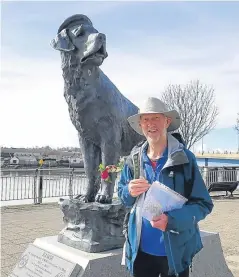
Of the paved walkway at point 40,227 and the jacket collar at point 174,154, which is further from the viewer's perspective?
the paved walkway at point 40,227

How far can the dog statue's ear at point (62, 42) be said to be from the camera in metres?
3.88

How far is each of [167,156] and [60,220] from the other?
6.92m

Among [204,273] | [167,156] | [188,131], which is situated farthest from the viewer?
[188,131]

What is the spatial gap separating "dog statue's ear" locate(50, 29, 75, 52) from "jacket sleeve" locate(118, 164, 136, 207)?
170 cm

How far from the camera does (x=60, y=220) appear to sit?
8992mm

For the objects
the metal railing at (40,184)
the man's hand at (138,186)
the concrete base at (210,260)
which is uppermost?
the man's hand at (138,186)

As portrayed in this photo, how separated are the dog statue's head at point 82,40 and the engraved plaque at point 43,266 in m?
2.05

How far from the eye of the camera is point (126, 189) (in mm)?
2605

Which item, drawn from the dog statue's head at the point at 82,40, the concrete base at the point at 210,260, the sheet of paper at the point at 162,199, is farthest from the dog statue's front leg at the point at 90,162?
the sheet of paper at the point at 162,199

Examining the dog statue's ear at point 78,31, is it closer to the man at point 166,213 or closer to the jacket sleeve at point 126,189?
the man at point 166,213

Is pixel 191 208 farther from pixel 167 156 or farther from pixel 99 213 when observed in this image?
pixel 99 213

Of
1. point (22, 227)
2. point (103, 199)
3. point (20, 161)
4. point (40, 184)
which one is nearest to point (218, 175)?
point (40, 184)

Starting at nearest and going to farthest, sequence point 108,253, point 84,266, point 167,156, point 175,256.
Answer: point 175,256, point 167,156, point 84,266, point 108,253

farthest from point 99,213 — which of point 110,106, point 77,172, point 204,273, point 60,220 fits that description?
point 77,172
